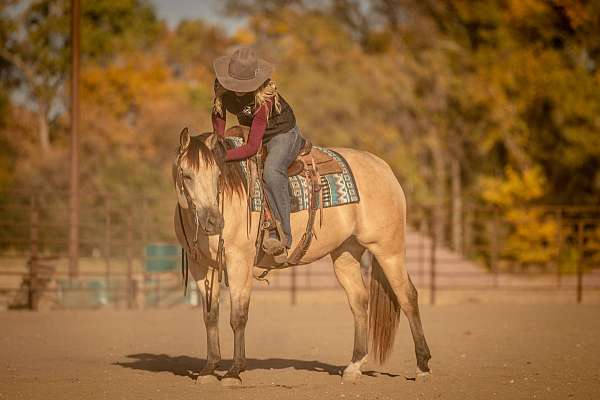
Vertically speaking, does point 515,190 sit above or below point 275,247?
above

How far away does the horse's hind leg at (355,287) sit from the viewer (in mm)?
7641

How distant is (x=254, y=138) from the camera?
272 inches

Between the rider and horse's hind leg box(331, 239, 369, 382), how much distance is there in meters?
0.82

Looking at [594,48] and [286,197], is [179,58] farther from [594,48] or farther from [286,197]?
[286,197]

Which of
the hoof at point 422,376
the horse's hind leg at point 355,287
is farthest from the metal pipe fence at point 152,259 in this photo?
the hoof at point 422,376

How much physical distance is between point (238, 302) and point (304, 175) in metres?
1.19

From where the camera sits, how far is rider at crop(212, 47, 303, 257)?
22.5 feet

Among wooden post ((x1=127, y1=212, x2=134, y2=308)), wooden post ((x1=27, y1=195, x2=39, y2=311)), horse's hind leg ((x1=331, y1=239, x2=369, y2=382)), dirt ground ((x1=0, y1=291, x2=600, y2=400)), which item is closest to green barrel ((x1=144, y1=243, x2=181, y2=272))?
wooden post ((x1=127, y1=212, x2=134, y2=308))

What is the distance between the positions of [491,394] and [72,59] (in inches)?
446

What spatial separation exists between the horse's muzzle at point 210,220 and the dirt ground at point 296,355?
3.83 feet

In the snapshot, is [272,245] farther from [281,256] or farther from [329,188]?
[329,188]

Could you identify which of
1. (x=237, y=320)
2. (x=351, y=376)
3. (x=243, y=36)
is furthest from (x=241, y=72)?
(x=243, y=36)

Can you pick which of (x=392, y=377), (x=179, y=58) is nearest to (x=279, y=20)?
(x=179, y=58)

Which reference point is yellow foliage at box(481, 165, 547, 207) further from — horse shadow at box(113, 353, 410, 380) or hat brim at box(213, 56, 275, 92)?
hat brim at box(213, 56, 275, 92)
